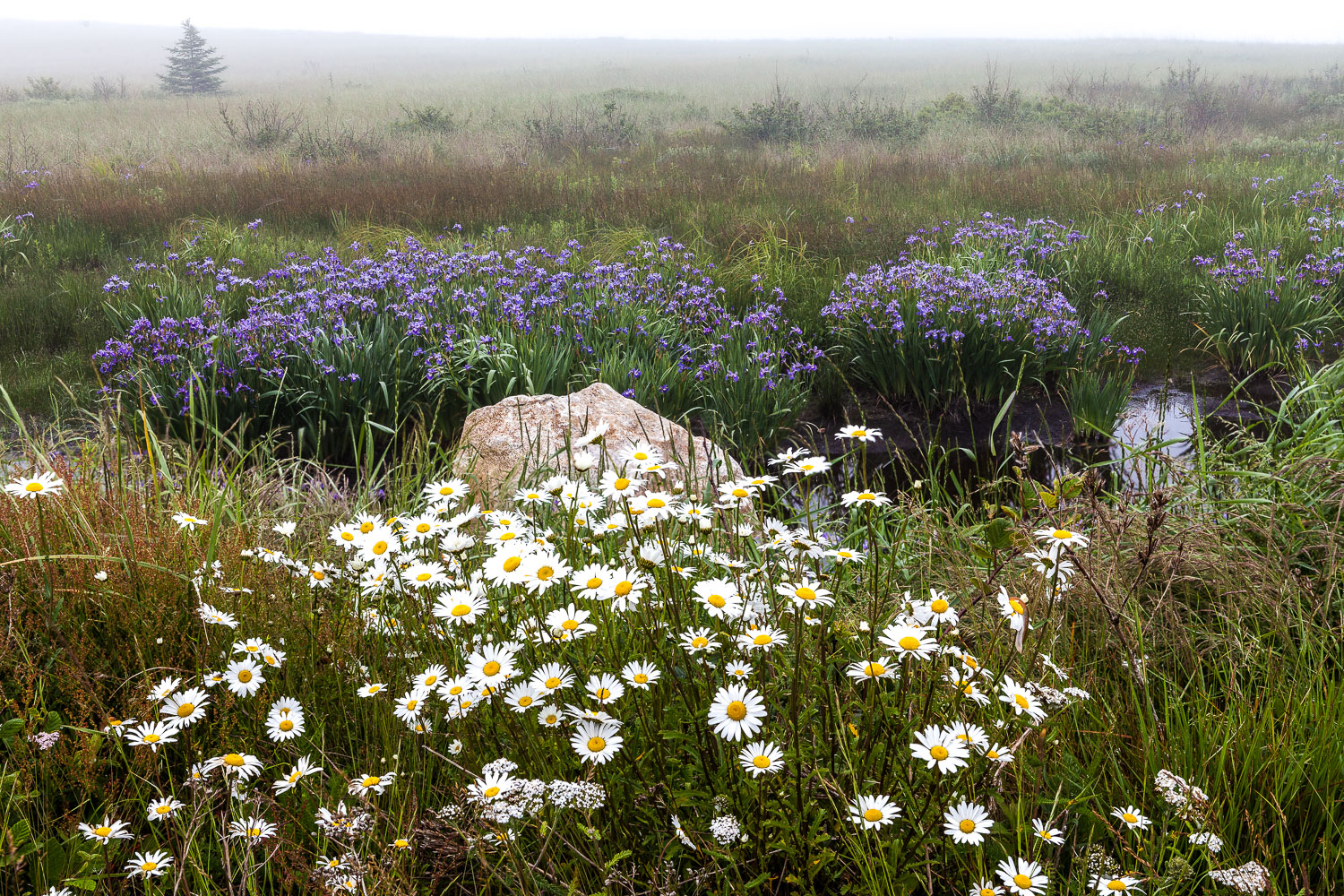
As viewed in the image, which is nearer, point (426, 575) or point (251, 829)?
point (251, 829)

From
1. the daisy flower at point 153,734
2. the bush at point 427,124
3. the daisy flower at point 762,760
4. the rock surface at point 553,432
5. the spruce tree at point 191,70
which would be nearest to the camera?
the daisy flower at point 762,760

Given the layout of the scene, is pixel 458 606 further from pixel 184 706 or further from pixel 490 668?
pixel 184 706

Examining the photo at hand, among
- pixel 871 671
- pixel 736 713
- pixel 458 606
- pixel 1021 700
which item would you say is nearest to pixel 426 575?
pixel 458 606

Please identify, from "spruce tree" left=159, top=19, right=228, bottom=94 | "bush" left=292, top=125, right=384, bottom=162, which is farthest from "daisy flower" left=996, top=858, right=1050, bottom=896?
"spruce tree" left=159, top=19, right=228, bottom=94

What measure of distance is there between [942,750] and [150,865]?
124cm

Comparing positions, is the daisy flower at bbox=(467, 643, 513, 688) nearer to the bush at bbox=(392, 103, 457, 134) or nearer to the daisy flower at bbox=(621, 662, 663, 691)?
the daisy flower at bbox=(621, 662, 663, 691)

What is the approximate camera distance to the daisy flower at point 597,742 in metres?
1.22

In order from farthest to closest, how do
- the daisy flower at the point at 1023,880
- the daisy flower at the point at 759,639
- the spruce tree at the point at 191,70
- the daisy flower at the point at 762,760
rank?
1. the spruce tree at the point at 191,70
2. the daisy flower at the point at 759,639
3. the daisy flower at the point at 762,760
4. the daisy flower at the point at 1023,880

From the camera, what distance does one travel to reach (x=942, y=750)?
117 cm

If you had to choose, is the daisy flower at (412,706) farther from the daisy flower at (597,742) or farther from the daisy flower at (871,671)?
the daisy flower at (871,671)

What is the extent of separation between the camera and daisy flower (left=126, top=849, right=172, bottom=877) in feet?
4.19

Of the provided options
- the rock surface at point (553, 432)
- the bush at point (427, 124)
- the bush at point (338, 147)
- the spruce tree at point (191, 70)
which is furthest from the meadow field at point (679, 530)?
the spruce tree at point (191, 70)

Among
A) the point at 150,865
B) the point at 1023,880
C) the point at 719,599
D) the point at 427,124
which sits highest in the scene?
the point at 427,124

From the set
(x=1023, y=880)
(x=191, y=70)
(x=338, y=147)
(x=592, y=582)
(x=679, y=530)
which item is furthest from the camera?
(x=191, y=70)
